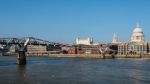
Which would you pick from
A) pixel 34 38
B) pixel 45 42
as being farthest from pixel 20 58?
pixel 45 42

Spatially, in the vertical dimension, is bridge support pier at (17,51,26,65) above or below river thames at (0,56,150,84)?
above

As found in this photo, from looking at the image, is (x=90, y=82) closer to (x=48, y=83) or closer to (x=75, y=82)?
(x=75, y=82)

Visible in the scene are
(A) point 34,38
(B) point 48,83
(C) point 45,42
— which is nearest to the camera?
(B) point 48,83

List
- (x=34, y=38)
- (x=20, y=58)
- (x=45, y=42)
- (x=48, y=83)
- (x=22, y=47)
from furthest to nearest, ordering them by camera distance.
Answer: (x=45, y=42) < (x=34, y=38) < (x=22, y=47) < (x=20, y=58) < (x=48, y=83)

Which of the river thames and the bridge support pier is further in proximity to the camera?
the bridge support pier

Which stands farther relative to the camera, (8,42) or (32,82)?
(8,42)

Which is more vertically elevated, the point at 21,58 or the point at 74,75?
the point at 21,58

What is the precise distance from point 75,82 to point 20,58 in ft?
162

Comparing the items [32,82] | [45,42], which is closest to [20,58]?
→ [45,42]

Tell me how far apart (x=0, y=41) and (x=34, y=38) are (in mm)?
15622

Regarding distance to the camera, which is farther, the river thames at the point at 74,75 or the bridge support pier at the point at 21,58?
the bridge support pier at the point at 21,58

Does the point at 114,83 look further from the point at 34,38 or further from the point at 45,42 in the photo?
the point at 45,42

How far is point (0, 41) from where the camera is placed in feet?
346

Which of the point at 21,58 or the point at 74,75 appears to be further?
the point at 21,58
